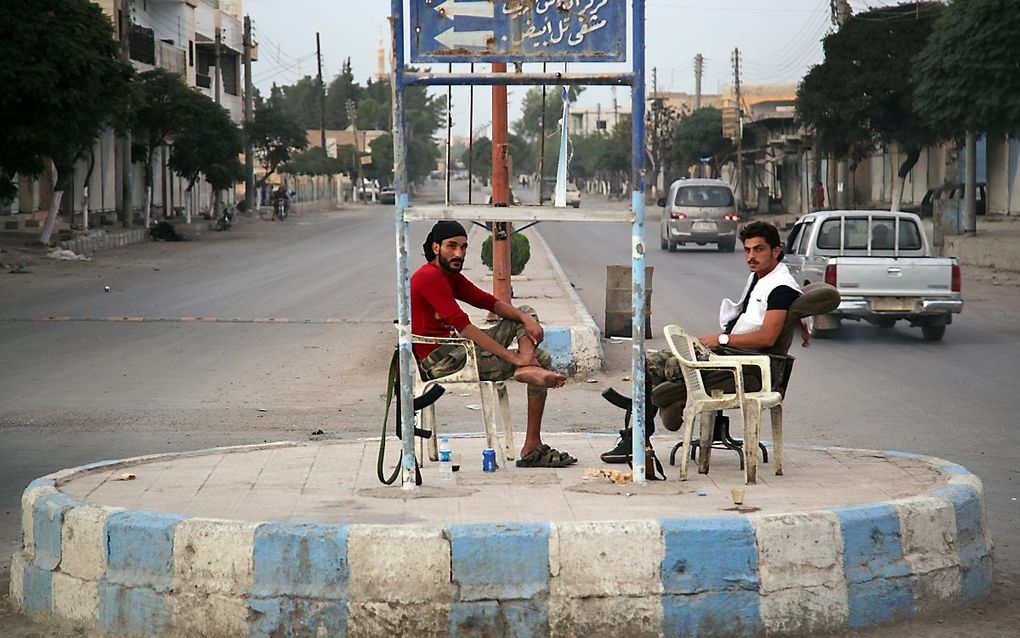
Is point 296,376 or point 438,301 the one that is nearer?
Answer: point 438,301

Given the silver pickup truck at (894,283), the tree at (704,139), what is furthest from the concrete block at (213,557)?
the tree at (704,139)

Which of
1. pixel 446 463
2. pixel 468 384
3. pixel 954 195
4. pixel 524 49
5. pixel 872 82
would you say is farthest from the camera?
pixel 872 82

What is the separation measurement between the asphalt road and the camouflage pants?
7.28ft

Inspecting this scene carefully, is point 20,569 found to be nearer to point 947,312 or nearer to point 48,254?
point 947,312

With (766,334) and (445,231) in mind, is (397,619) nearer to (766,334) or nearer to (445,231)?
(445,231)

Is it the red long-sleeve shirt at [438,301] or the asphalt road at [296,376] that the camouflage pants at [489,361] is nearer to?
the red long-sleeve shirt at [438,301]

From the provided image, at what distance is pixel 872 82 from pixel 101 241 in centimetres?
2563

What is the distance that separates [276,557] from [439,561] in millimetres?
611

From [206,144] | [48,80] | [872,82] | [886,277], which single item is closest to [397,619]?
[886,277]

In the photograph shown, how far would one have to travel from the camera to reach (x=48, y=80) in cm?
2848

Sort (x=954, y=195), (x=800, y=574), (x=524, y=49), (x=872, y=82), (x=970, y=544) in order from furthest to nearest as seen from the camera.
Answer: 1. (x=872, y=82)
2. (x=954, y=195)
3. (x=524, y=49)
4. (x=970, y=544)
5. (x=800, y=574)

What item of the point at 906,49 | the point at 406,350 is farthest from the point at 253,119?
the point at 406,350

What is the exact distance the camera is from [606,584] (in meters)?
4.94

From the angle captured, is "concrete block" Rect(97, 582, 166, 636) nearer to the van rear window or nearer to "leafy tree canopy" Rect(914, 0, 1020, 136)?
"leafy tree canopy" Rect(914, 0, 1020, 136)
